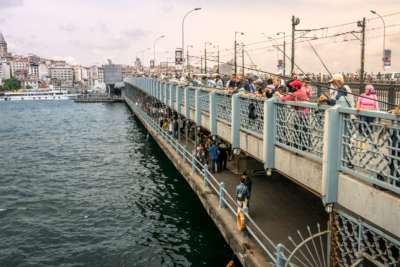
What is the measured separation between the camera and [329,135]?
21.7ft

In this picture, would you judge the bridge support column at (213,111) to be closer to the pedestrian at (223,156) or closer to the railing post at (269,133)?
the pedestrian at (223,156)

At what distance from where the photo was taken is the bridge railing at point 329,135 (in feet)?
18.6

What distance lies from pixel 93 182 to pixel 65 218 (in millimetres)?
6029

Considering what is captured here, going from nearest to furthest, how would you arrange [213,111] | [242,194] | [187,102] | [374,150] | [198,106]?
[374,150]
[242,194]
[213,111]
[198,106]
[187,102]

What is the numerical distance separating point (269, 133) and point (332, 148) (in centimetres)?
268

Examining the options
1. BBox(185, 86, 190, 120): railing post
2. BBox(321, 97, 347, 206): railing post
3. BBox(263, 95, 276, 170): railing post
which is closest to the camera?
BBox(321, 97, 347, 206): railing post

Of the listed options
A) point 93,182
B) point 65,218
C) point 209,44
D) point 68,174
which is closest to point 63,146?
point 68,174

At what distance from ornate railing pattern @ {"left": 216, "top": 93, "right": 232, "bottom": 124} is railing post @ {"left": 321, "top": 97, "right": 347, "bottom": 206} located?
6.34 m

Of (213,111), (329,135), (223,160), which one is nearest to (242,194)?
(329,135)

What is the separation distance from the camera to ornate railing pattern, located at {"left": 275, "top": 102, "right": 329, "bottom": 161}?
7332 millimetres

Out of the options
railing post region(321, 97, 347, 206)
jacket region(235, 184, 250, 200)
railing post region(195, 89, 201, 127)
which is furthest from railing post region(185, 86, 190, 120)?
railing post region(321, 97, 347, 206)

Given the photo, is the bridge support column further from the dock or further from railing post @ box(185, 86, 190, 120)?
the dock

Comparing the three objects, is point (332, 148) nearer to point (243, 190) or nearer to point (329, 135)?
point (329, 135)

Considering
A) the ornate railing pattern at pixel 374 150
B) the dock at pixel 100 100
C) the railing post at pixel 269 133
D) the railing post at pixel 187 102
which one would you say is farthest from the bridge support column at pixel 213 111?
the dock at pixel 100 100
